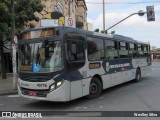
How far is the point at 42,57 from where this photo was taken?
33.6 ft

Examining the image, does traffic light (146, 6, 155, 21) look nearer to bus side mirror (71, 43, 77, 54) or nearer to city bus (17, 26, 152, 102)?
city bus (17, 26, 152, 102)

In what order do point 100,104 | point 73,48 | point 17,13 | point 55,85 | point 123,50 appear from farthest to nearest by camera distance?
point 17,13 < point 123,50 < point 100,104 < point 73,48 < point 55,85

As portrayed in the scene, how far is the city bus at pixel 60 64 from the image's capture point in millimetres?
10023

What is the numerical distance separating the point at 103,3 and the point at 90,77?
22628 mm

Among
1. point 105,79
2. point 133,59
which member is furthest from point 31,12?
point 105,79

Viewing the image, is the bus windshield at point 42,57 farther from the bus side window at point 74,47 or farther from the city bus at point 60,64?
the bus side window at point 74,47

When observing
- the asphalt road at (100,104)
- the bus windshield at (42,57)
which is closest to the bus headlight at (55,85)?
the bus windshield at (42,57)

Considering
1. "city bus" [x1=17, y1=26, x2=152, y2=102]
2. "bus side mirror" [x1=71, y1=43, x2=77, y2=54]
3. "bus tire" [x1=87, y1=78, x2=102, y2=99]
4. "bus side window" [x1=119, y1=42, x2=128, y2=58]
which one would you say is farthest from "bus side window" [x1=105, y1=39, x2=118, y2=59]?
"bus side mirror" [x1=71, y1=43, x2=77, y2=54]

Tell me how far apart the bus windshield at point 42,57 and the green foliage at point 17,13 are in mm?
7731

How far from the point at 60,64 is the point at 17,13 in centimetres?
1129

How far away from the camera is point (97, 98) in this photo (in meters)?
12.2

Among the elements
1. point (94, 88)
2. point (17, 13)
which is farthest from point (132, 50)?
point (17, 13)

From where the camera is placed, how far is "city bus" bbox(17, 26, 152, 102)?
10.0 m

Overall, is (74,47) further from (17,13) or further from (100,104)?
(17,13)
